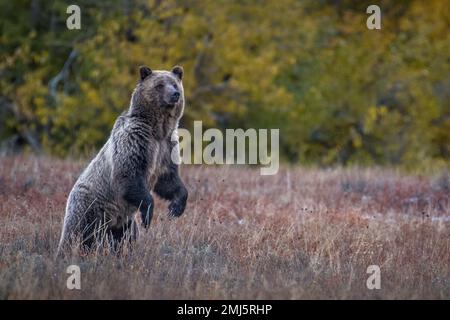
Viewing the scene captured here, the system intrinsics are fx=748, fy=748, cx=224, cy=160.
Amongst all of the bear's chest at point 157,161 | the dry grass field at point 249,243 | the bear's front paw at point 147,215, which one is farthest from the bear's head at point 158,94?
the dry grass field at point 249,243

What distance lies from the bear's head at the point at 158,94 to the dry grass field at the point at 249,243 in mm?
1163

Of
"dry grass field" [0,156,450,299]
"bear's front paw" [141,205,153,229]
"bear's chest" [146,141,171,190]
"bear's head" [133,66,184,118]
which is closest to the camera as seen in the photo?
"dry grass field" [0,156,450,299]

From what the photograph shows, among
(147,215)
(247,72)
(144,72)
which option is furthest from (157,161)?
(247,72)

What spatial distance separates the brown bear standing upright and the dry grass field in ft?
1.07

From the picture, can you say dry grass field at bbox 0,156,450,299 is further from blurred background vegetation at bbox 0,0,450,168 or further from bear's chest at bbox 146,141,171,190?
blurred background vegetation at bbox 0,0,450,168

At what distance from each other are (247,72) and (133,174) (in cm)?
1332

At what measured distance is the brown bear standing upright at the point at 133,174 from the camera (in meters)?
7.09

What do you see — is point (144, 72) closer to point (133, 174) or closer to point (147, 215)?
point (133, 174)

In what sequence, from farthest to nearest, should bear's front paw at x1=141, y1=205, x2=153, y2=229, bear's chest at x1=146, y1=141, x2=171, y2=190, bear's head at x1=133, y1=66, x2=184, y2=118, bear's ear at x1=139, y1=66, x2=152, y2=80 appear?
bear's ear at x1=139, y1=66, x2=152, y2=80 → bear's head at x1=133, y1=66, x2=184, y2=118 → bear's chest at x1=146, y1=141, x2=171, y2=190 → bear's front paw at x1=141, y1=205, x2=153, y2=229

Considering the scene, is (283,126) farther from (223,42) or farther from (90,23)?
(90,23)

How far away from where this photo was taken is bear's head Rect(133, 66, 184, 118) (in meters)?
7.54

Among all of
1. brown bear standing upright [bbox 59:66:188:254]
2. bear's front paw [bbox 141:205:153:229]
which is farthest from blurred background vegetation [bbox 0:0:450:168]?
bear's front paw [bbox 141:205:153:229]

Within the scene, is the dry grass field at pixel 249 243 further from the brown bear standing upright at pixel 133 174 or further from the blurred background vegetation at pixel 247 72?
the blurred background vegetation at pixel 247 72

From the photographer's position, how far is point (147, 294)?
5680 millimetres
